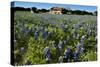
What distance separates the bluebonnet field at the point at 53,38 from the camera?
98.1 inches

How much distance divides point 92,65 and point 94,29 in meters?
0.50

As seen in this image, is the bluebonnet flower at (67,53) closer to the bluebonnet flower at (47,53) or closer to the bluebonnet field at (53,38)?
the bluebonnet field at (53,38)

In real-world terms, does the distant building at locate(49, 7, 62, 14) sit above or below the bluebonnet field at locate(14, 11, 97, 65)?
above

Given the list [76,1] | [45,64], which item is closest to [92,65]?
[45,64]

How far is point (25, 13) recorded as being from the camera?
8.21 ft

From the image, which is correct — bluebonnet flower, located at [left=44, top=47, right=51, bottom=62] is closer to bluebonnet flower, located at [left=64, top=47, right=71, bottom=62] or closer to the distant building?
bluebonnet flower, located at [left=64, top=47, right=71, bottom=62]

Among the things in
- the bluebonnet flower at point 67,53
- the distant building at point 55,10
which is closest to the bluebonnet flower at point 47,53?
the bluebonnet flower at point 67,53

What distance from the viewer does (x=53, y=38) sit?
2.66 m

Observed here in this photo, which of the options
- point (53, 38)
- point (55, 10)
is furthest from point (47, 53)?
point (55, 10)

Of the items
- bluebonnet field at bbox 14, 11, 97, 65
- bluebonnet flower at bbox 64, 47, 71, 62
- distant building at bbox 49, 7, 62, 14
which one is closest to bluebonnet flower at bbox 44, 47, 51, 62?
bluebonnet field at bbox 14, 11, 97, 65

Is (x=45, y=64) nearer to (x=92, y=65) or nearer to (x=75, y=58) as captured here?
(x=75, y=58)

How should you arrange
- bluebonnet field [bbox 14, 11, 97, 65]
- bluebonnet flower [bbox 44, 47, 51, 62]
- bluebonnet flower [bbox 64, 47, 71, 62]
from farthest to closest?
1. bluebonnet flower [bbox 64, 47, 71, 62]
2. bluebonnet flower [bbox 44, 47, 51, 62]
3. bluebonnet field [bbox 14, 11, 97, 65]

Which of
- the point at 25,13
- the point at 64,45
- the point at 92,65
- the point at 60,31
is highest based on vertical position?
the point at 25,13

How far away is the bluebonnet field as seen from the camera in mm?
2492
